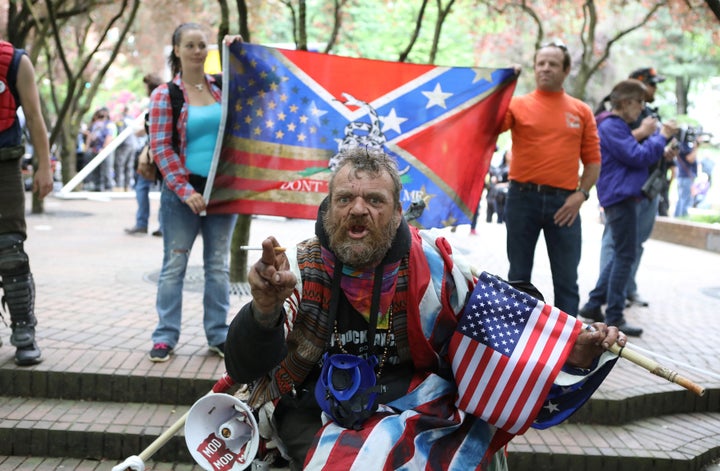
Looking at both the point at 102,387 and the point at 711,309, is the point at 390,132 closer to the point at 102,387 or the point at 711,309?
the point at 102,387

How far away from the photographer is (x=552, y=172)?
4.58m

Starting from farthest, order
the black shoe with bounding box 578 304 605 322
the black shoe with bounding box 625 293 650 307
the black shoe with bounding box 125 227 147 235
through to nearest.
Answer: the black shoe with bounding box 125 227 147 235, the black shoe with bounding box 625 293 650 307, the black shoe with bounding box 578 304 605 322

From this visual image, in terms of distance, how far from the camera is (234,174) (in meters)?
4.77

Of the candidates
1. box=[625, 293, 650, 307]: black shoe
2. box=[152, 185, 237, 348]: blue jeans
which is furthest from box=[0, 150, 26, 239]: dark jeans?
box=[625, 293, 650, 307]: black shoe

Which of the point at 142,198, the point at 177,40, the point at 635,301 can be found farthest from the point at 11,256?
the point at 142,198

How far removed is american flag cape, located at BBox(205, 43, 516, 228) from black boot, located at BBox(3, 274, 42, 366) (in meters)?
1.49

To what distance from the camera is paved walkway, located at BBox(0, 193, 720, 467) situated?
4.28 meters

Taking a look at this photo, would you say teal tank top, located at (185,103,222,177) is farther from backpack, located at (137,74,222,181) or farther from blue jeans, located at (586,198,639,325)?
blue jeans, located at (586,198,639,325)

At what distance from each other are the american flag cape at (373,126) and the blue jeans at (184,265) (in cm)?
58

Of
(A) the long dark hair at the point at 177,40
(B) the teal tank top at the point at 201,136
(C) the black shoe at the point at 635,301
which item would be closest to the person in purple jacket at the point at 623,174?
(C) the black shoe at the point at 635,301

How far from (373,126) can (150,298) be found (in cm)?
239

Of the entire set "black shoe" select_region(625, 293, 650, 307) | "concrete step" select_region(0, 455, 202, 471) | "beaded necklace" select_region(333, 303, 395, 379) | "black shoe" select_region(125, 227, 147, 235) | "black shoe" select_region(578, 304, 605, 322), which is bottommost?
"black shoe" select_region(125, 227, 147, 235)

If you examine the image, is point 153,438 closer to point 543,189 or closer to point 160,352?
point 160,352

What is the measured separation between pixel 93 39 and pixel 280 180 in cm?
2649
